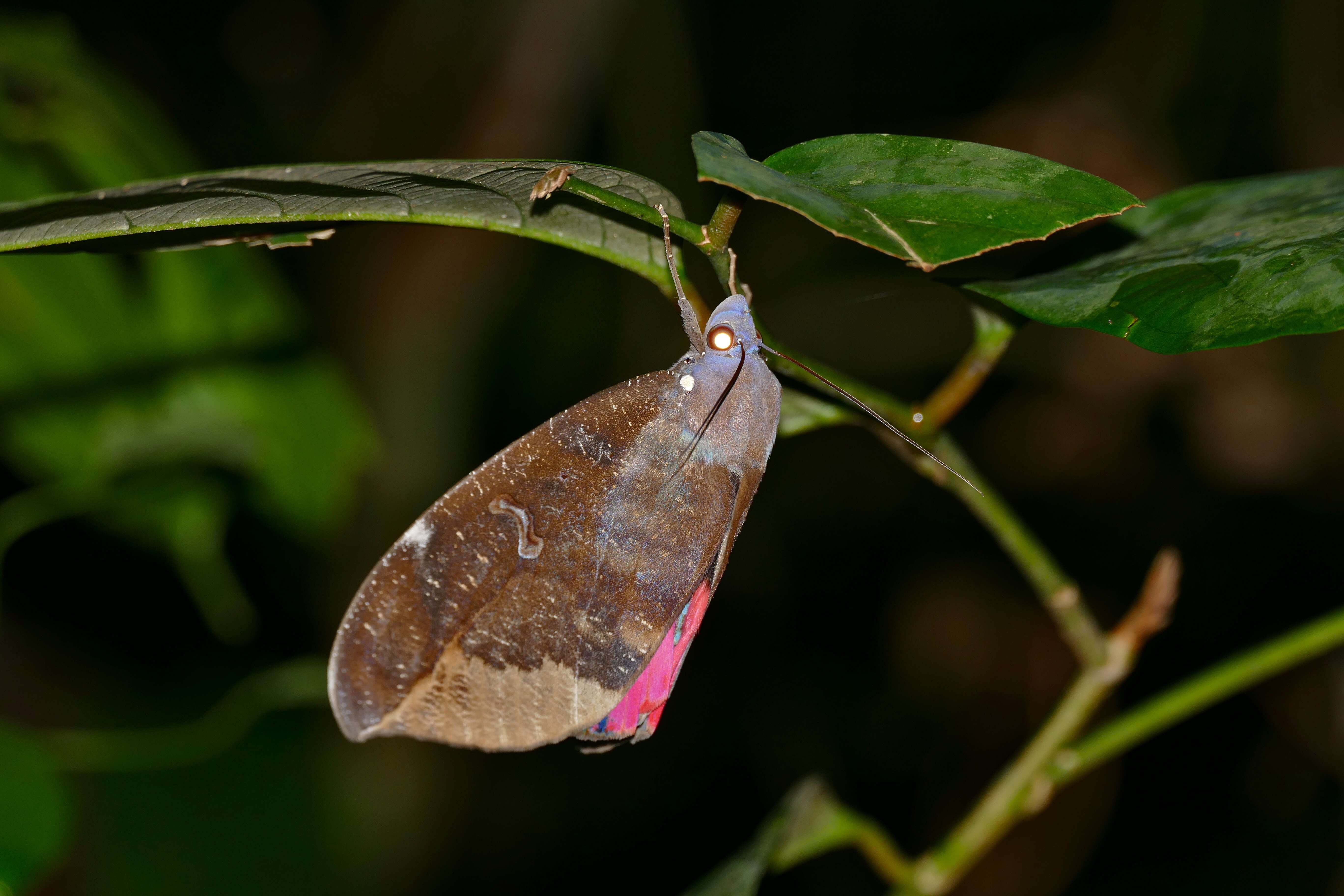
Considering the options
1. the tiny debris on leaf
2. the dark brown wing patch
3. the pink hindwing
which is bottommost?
the pink hindwing

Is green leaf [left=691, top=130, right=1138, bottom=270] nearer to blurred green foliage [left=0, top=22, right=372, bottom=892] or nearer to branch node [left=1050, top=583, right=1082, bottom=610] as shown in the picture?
branch node [left=1050, top=583, right=1082, bottom=610]

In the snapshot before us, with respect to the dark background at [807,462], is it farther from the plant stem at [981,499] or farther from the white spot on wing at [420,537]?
the white spot on wing at [420,537]

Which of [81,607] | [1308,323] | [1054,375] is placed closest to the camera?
[1308,323]

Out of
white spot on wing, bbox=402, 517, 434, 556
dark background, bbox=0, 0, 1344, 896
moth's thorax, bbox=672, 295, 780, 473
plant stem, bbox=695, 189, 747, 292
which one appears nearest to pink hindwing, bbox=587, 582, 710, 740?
moth's thorax, bbox=672, 295, 780, 473

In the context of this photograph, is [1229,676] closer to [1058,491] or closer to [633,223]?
[633,223]

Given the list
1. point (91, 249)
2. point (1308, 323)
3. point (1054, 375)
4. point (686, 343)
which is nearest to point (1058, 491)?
point (1054, 375)

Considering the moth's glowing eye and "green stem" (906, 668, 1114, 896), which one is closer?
the moth's glowing eye
